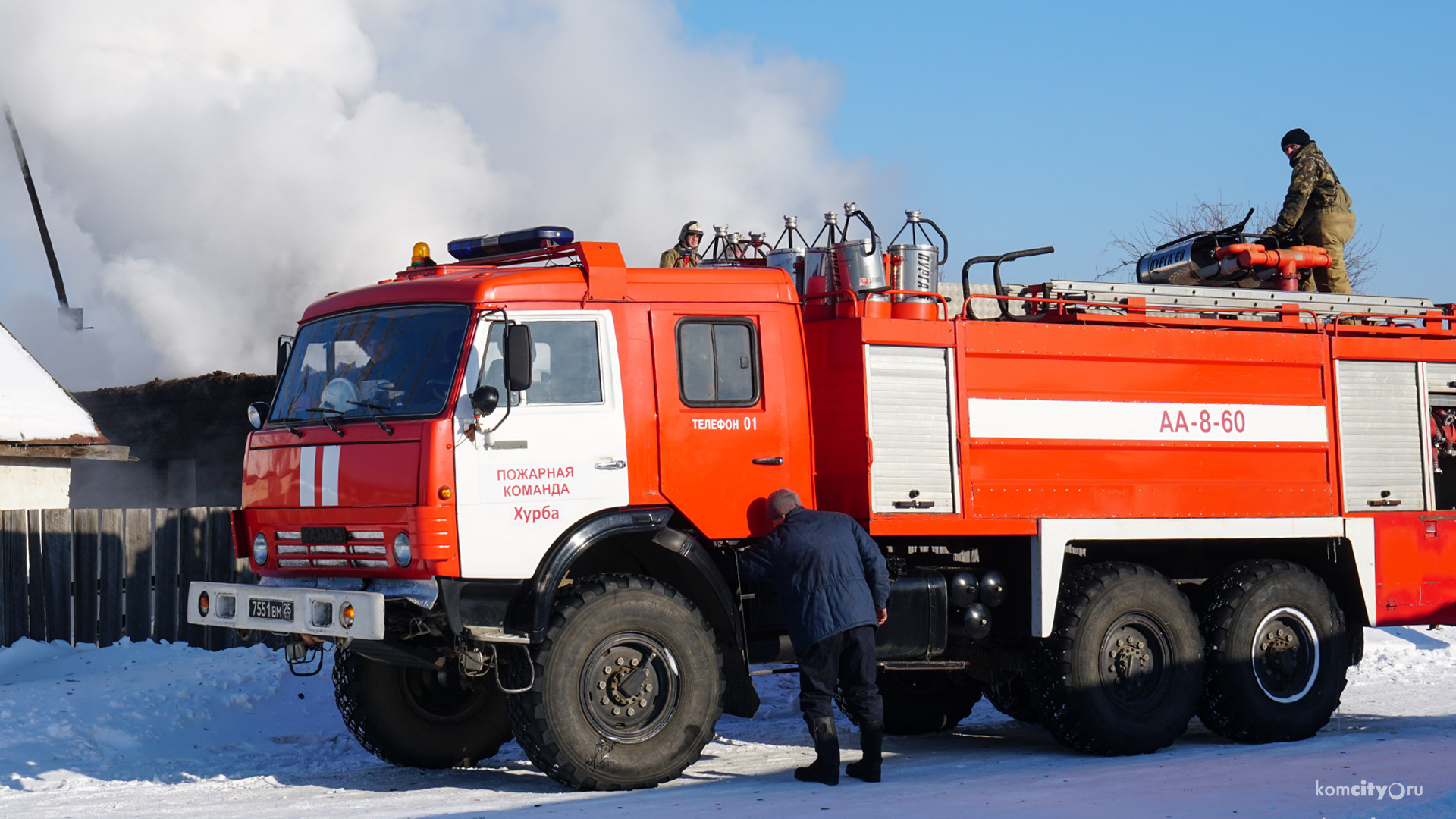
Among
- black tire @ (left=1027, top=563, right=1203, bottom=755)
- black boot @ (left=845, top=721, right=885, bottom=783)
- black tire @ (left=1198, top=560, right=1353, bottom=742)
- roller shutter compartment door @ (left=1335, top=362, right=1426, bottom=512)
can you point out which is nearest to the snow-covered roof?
black boot @ (left=845, top=721, right=885, bottom=783)

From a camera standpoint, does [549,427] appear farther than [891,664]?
No

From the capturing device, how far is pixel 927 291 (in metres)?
8.66

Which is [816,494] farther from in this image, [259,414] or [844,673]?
[259,414]

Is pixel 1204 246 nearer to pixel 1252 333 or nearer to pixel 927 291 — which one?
pixel 1252 333

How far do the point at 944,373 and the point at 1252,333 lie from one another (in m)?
2.55

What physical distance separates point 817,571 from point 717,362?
134cm

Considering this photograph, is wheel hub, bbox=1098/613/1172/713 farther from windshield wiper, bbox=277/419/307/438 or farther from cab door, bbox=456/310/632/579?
windshield wiper, bbox=277/419/307/438

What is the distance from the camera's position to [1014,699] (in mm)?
10055

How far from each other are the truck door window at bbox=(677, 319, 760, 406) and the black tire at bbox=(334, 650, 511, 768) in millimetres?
2141

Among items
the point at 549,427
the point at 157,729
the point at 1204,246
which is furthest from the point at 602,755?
the point at 1204,246

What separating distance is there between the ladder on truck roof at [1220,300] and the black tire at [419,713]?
4428mm

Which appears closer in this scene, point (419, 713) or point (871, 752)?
point (871, 752)

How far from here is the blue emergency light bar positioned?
8.08m

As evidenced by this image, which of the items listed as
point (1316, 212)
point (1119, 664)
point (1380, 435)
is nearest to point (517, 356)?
point (1119, 664)
